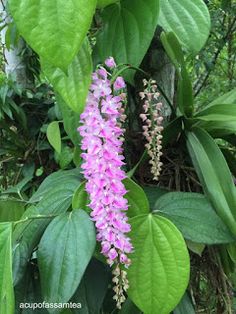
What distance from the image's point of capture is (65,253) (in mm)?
564

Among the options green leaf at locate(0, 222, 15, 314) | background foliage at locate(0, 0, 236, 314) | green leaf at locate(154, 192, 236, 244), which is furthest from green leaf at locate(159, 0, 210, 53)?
green leaf at locate(0, 222, 15, 314)

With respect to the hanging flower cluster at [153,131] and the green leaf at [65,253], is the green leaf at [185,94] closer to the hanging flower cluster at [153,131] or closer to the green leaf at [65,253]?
the hanging flower cluster at [153,131]

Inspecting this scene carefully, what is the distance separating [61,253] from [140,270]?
11 cm

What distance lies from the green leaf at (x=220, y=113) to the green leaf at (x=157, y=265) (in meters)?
0.19

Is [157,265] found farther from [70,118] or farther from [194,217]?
[70,118]

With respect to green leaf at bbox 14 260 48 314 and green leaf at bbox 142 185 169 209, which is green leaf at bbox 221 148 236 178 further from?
green leaf at bbox 14 260 48 314

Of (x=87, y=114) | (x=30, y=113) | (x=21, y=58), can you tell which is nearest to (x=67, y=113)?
(x=87, y=114)

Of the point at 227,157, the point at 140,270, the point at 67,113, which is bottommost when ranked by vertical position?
the point at 140,270

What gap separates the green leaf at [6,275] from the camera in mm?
471

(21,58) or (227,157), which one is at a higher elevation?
(21,58)

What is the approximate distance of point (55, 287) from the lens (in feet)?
1.80

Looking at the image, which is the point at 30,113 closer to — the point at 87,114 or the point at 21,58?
the point at 21,58

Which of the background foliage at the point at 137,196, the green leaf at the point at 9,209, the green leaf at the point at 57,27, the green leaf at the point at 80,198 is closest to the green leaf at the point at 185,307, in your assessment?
the background foliage at the point at 137,196

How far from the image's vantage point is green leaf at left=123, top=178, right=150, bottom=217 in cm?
63
